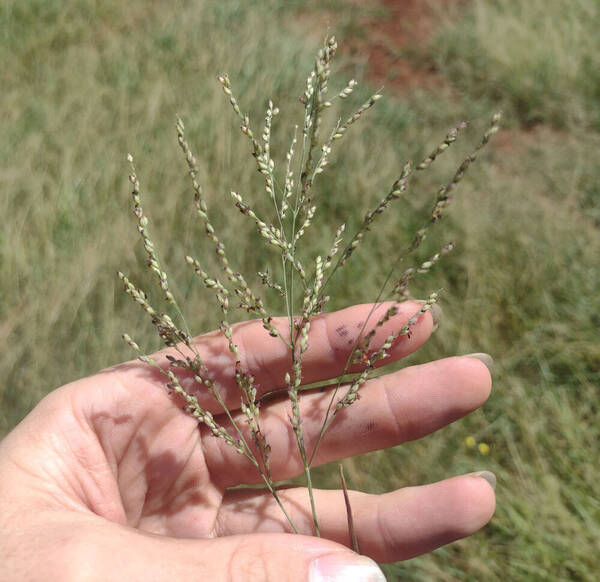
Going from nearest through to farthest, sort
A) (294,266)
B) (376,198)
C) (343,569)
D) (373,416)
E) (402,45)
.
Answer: (343,569) < (294,266) < (373,416) < (376,198) < (402,45)

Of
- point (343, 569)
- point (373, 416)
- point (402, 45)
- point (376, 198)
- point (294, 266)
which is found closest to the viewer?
point (343, 569)

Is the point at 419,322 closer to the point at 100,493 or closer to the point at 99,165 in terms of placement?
the point at 100,493

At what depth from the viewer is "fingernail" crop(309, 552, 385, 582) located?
168 centimetres

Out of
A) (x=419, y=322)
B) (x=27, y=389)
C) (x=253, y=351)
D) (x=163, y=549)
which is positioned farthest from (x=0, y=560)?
(x=419, y=322)

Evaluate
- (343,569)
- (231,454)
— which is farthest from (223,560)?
(231,454)

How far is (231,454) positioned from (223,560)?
0.67 m

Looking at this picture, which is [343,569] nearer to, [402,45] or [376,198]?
[376,198]

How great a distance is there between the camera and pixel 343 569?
1.69 metres

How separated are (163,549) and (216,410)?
2.28 ft

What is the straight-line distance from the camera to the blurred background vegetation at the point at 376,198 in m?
2.87

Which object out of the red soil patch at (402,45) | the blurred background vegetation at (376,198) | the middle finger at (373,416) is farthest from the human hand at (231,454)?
the red soil patch at (402,45)

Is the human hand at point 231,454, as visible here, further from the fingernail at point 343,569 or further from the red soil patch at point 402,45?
the red soil patch at point 402,45

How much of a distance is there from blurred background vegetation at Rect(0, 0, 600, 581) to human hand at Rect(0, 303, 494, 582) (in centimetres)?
63

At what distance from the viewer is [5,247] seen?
10.4 feet
